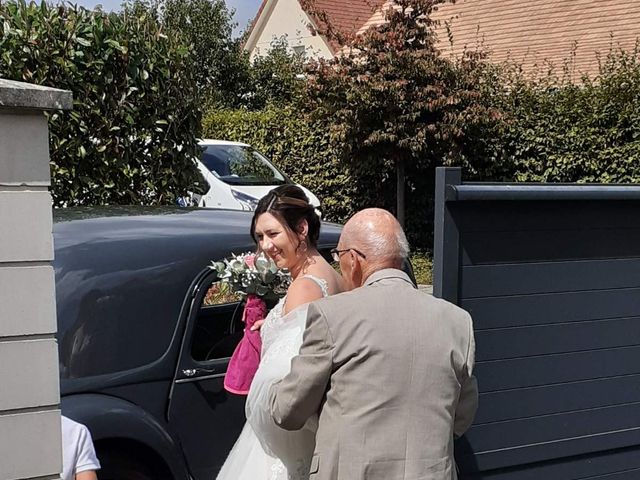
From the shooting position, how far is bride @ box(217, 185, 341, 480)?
287 centimetres

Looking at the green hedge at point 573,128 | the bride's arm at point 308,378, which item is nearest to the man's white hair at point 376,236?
the bride's arm at point 308,378

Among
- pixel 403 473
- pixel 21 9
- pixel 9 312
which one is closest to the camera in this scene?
pixel 9 312

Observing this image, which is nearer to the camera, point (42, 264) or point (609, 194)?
point (42, 264)

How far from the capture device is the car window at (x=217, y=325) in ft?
12.5

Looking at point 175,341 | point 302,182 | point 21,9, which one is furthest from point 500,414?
point 302,182

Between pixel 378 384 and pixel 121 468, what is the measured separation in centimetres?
153

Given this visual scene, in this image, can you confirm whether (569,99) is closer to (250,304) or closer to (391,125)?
(391,125)

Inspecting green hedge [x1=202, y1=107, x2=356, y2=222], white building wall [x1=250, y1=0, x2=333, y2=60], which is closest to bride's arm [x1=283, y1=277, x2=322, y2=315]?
green hedge [x1=202, y1=107, x2=356, y2=222]

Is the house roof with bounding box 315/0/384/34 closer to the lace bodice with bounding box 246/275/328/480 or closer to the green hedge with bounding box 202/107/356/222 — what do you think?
the green hedge with bounding box 202/107/356/222

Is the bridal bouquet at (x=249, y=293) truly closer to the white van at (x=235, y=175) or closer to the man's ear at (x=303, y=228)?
the man's ear at (x=303, y=228)

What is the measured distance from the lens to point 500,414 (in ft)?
11.6

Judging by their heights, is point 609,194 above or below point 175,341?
above

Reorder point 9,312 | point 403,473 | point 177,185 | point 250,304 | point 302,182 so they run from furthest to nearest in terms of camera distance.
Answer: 1. point 302,182
2. point 177,185
3. point 250,304
4. point 403,473
5. point 9,312

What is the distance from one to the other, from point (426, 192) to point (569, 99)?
2.94 metres
